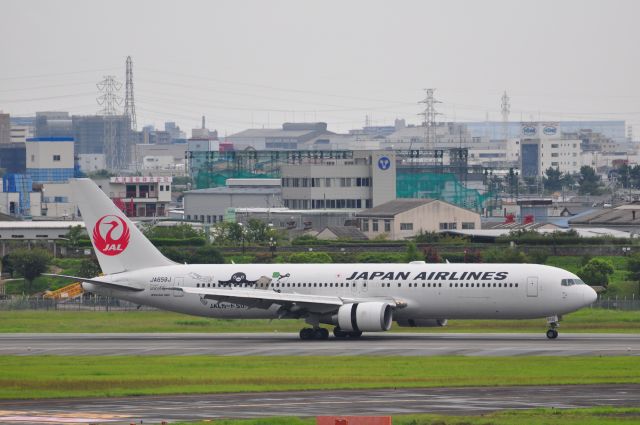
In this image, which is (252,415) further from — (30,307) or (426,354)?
(30,307)

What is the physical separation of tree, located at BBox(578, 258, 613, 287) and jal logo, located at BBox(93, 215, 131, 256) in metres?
41.9

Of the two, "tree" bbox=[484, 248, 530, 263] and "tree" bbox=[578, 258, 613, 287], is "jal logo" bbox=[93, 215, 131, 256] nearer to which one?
"tree" bbox=[578, 258, 613, 287]

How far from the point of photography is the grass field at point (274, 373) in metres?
49.3

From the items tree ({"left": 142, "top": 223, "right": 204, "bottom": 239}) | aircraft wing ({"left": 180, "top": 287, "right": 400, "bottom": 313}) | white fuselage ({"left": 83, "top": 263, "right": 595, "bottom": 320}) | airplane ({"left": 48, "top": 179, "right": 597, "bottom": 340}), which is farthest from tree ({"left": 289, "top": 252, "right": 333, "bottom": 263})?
aircraft wing ({"left": 180, "top": 287, "right": 400, "bottom": 313})

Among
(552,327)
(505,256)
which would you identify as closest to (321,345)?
(552,327)

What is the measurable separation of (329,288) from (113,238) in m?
13.2

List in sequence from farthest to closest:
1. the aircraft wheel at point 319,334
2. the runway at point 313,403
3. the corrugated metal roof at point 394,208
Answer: the corrugated metal roof at point 394,208
the aircraft wheel at point 319,334
the runway at point 313,403

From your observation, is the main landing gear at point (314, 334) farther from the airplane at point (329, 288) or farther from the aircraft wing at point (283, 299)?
the aircraft wing at point (283, 299)

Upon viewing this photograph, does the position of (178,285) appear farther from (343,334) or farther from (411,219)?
(411,219)

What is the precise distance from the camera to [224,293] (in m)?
72.5

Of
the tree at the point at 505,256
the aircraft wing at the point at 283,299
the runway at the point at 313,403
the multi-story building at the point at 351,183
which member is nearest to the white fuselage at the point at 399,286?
the aircraft wing at the point at 283,299

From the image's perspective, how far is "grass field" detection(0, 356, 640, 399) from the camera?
49.3 metres

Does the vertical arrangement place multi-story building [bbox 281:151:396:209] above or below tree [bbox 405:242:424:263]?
above

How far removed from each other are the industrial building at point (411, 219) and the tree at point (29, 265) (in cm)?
5305
